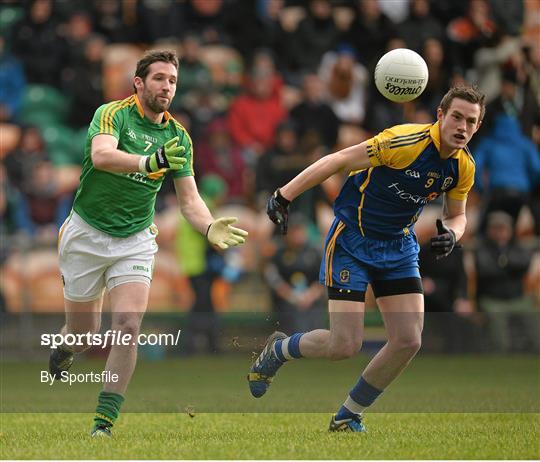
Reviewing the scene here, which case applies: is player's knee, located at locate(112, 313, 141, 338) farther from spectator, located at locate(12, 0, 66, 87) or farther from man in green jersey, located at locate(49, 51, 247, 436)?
spectator, located at locate(12, 0, 66, 87)

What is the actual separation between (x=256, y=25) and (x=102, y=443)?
12296 mm

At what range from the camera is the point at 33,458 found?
7176 millimetres

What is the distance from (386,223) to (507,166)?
7.81 meters

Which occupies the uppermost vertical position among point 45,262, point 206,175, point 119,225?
point 119,225

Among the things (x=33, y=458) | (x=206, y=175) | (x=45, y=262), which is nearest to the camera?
(x=33, y=458)

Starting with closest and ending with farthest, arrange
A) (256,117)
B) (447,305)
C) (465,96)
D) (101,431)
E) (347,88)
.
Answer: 1. (101,431)
2. (465,96)
3. (447,305)
4. (256,117)
5. (347,88)

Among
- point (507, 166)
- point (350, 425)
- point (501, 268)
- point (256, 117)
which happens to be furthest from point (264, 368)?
point (256, 117)

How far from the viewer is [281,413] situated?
10.2 metres

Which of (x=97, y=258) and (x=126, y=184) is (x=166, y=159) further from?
(x=97, y=258)

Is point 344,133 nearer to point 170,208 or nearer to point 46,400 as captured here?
point 170,208

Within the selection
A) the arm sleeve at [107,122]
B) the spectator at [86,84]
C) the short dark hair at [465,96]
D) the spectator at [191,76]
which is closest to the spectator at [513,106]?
the spectator at [191,76]

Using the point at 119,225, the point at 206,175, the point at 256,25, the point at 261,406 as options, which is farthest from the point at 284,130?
the point at 119,225

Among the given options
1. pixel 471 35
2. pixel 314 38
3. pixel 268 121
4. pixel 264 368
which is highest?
pixel 471 35

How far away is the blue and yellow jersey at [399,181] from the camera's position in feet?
27.8
